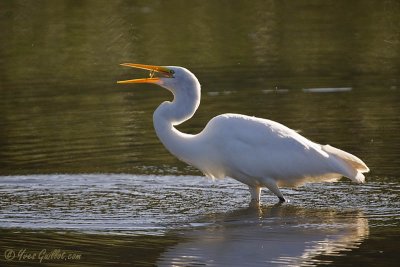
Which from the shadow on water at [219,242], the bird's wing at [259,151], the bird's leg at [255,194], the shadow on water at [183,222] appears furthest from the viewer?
the bird's leg at [255,194]

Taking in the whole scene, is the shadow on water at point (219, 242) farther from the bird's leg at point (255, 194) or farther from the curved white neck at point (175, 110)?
the curved white neck at point (175, 110)

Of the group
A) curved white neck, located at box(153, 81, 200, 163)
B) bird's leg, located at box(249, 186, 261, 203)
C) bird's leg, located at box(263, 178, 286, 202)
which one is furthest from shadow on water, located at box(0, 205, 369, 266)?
curved white neck, located at box(153, 81, 200, 163)

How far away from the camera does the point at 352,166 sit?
1068 cm

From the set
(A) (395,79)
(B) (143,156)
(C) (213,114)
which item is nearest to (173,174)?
(B) (143,156)

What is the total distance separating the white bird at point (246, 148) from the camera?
1059 centimetres

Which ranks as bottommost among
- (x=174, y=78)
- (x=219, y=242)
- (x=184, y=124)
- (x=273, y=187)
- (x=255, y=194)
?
(x=219, y=242)

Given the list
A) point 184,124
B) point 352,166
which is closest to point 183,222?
point 352,166

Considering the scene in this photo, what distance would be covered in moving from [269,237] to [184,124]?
5.09m

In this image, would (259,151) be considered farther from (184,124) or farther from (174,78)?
(184,124)

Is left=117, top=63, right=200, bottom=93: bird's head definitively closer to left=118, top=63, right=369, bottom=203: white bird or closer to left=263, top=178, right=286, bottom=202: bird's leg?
left=118, top=63, right=369, bottom=203: white bird

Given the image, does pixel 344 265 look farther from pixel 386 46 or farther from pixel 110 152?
pixel 386 46

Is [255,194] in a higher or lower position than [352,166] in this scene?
lower

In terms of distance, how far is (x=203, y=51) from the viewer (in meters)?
20.2

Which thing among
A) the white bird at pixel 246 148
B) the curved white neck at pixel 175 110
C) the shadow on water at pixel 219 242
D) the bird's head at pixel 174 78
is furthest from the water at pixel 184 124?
the bird's head at pixel 174 78
